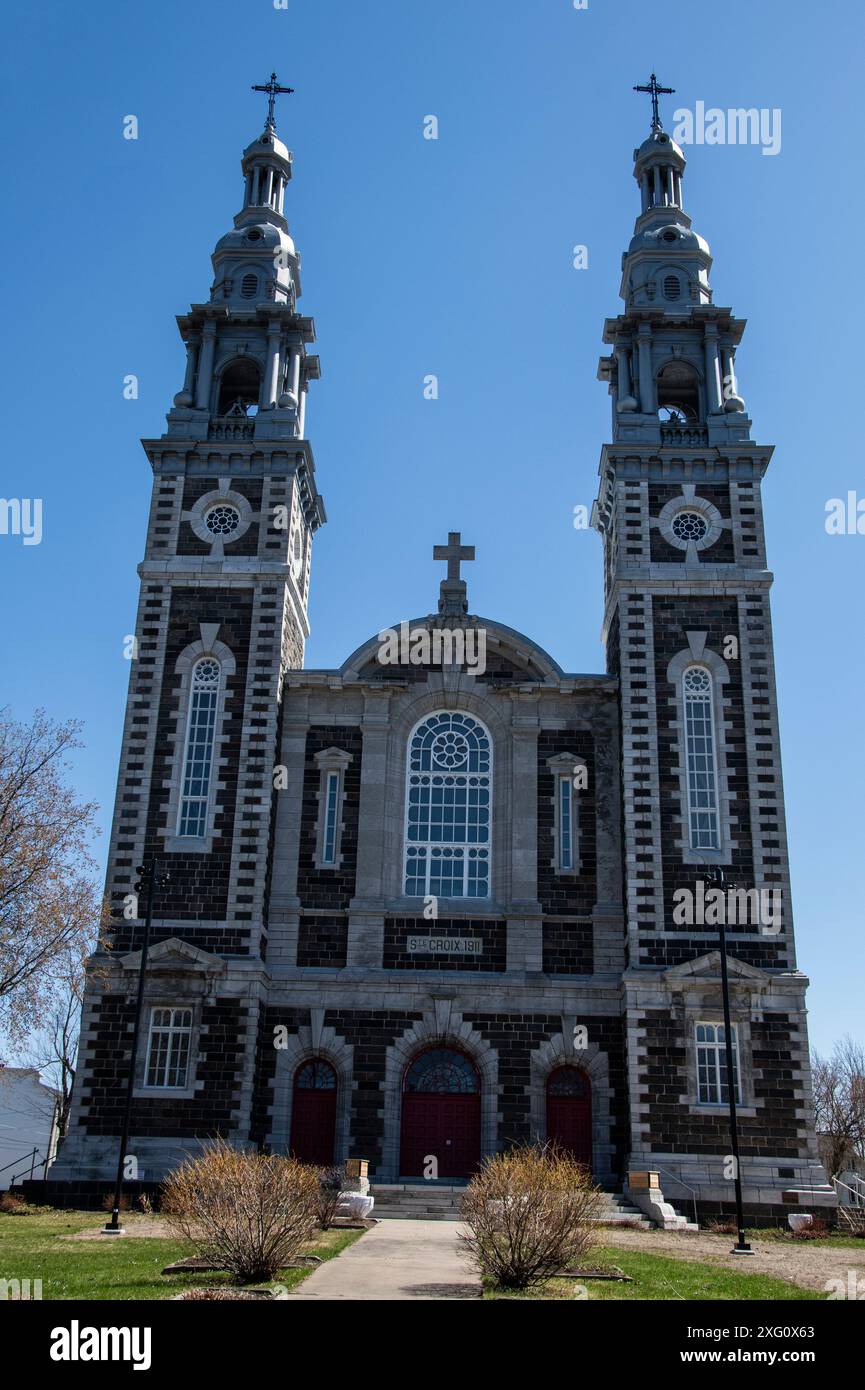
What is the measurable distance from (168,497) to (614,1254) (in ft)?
81.0

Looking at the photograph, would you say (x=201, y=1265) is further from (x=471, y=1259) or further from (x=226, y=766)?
(x=226, y=766)

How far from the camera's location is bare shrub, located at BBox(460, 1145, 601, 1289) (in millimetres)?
16391

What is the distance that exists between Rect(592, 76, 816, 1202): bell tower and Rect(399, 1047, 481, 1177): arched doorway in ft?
13.6

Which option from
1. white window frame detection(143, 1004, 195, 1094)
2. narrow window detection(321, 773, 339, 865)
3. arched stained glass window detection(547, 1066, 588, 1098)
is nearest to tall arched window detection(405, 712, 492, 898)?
narrow window detection(321, 773, 339, 865)

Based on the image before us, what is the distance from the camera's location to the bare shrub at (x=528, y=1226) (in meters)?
16.4

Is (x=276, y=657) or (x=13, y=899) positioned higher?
(x=276, y=657)

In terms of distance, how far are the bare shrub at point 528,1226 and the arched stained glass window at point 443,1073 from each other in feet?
50.6

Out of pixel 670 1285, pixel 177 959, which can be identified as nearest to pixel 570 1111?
pixel 177 959

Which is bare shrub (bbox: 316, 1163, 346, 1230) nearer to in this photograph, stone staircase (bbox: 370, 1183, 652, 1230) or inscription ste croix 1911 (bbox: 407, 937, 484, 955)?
stone staircase (bbox: 370, 1183, 652, 1230)

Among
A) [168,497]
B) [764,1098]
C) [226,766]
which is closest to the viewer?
[764,1098]

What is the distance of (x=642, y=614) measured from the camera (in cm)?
3641

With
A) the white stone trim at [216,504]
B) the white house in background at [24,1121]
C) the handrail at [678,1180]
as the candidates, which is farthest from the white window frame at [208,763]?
the white house in background at [24,1121]

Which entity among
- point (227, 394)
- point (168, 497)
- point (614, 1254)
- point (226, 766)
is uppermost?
point (227, 394)
